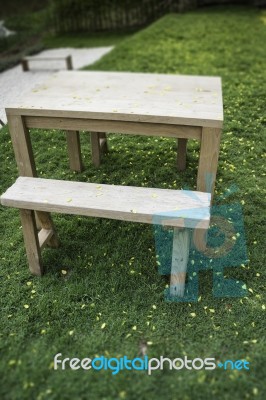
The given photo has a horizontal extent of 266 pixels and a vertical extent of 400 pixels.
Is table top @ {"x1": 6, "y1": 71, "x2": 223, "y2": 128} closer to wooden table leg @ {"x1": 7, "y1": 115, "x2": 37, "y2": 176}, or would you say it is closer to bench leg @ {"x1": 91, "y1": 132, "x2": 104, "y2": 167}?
wooden table leg @ {"x1": 7, "y1": 115, "x2": 37, "y2": 176}

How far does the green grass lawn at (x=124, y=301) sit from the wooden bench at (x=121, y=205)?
0.26 metres

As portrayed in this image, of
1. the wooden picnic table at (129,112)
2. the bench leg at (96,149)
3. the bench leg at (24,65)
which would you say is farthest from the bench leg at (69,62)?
the wooden picnic table at (129,112)

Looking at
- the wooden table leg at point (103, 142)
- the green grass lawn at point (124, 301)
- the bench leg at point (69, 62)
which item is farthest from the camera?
the bench leg at point (69, 62)

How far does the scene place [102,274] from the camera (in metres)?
2.71

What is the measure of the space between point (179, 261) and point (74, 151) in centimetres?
188

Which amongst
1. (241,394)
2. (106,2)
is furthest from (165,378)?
(106,2)

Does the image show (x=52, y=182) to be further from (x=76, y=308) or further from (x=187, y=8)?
(x=187, y=8)

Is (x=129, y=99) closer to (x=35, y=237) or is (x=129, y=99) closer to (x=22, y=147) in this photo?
(x=22, y=147)

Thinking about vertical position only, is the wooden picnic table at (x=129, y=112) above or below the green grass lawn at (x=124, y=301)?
above

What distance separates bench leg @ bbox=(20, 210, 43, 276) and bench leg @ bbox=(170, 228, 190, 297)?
97 centimetres

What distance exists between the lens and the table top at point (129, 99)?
2.45m

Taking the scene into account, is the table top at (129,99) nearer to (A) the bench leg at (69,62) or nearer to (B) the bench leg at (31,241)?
(B) the bench leg at (31,241)

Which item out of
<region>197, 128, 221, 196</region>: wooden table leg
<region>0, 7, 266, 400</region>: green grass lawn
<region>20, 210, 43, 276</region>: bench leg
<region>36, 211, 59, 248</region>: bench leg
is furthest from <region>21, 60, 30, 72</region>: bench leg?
<region>197, 128, 221, 196</region>: wooden table leg

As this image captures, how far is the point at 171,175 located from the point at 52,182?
157 cm
